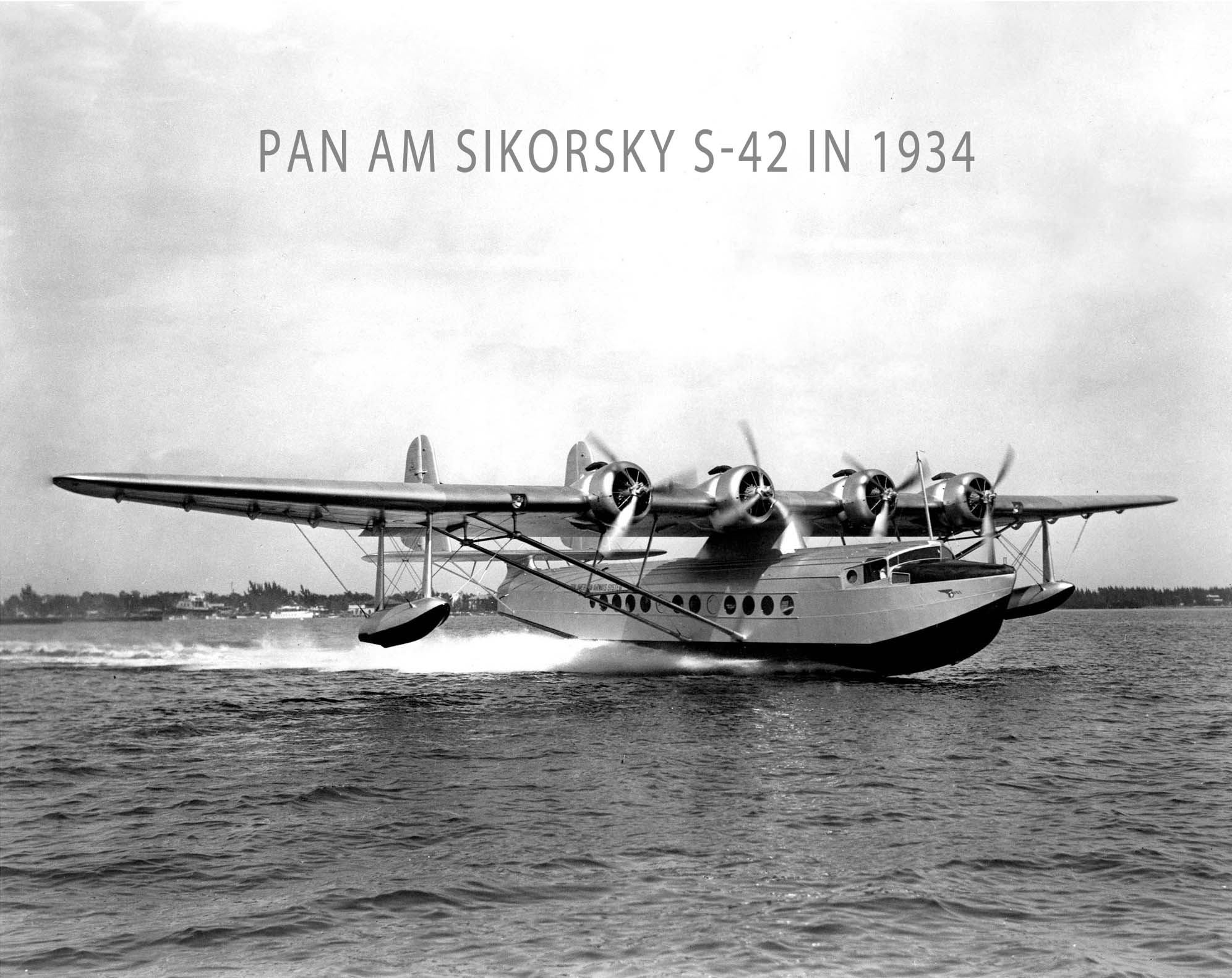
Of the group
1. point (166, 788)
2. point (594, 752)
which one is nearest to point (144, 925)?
point (166, 788)

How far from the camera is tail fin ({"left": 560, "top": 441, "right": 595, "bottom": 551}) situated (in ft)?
99.8

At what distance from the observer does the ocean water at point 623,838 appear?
678cm

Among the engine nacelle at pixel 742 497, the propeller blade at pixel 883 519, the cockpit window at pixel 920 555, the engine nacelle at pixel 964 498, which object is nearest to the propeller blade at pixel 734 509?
the engine nacelle at pixel 742 497

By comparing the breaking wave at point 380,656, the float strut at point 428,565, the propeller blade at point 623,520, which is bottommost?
the breaking wave at point 380,656

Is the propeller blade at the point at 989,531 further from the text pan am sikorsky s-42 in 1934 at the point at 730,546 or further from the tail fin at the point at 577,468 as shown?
the tail fin at the point at 577,468

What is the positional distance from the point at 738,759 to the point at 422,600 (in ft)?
25.9

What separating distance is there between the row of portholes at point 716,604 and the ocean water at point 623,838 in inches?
154

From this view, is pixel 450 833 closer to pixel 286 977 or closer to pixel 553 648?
pixel 286 977

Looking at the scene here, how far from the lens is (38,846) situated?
9.38 metres

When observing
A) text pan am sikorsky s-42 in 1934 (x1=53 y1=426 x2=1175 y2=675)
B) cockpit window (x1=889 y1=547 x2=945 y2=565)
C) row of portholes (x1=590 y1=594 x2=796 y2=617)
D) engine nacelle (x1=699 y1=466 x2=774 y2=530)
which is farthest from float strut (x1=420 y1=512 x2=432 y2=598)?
cockpit window (x1=889 y1=547 x2=945 y2=565)

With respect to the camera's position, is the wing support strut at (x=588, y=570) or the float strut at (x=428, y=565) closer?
the float strut at (x=428, y=565)

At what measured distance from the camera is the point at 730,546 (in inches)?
1008

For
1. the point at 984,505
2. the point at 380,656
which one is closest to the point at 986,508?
Result: the point at 984,505

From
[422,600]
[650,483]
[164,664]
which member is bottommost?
[164,664]
